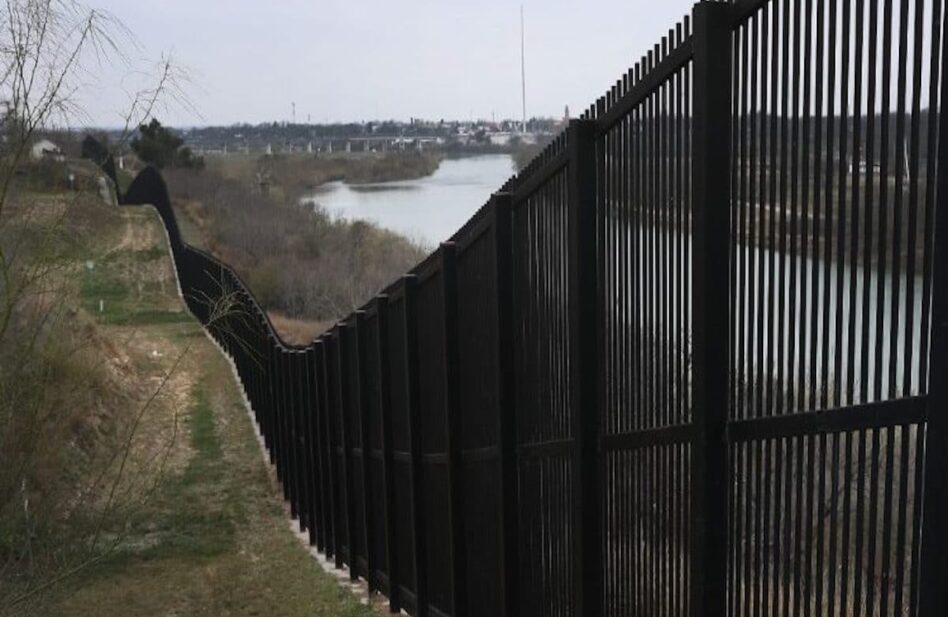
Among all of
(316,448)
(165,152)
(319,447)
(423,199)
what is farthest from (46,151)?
(165,152)

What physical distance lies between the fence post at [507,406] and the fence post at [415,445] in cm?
174

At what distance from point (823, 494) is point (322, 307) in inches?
1371

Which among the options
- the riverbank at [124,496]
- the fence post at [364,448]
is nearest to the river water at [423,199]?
the riverbank at [124,496]

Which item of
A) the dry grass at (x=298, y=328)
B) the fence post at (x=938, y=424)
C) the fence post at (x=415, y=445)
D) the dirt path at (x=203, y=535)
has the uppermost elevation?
the fence post at (x=938, y=424)

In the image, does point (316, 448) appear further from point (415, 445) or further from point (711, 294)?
point (711, 294)

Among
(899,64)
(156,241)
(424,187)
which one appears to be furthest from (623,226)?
(424,187)

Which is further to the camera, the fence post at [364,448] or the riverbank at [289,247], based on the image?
the riverbank at [289,247]

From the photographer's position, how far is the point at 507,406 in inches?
203

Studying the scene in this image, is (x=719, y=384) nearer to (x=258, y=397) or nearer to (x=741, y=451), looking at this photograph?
(x=741, y=451)

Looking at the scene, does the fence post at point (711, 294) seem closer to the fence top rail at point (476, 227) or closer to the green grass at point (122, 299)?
the fence top rail at point (476, 227)

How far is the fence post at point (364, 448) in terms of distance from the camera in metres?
8.48

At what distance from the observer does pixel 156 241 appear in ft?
125

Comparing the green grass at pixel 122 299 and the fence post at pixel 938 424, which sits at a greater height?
the fence post at pixel 938 424

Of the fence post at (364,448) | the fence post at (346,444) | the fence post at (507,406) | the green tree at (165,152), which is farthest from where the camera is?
the green tree at (165,152)
